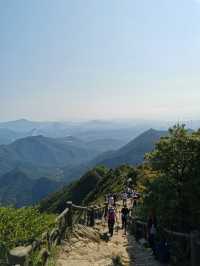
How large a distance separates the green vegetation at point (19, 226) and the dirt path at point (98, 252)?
5.80 feet

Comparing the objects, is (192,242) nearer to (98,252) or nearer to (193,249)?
(193,249)

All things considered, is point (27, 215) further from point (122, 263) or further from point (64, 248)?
point (122, 263)

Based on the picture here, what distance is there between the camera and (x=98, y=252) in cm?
1720

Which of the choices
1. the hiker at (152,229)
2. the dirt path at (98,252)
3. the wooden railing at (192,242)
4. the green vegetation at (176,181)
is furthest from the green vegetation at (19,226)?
the hiker at (152,229)

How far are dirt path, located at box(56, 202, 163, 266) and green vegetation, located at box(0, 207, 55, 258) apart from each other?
1768 mm

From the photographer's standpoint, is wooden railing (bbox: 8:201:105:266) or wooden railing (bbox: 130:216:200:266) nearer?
wooden railing (bbox: 8:201:105:266)

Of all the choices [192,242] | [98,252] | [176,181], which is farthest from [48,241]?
[176,181]

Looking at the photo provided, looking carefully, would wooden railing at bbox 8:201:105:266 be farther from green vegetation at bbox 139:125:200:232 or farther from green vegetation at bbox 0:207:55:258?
green vegetation at bbox 139:125:200:232

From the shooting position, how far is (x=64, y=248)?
16266mm

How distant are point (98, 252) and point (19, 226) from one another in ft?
18.2

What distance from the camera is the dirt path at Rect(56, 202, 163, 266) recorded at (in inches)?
609

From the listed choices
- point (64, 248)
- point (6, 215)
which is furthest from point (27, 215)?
point (64, 248)

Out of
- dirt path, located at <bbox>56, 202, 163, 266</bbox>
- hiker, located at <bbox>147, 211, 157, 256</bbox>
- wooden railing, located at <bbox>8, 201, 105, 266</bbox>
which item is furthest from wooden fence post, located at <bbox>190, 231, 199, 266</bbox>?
wooden railing, located at <bbox>8, 201, 105, 266</bbox>

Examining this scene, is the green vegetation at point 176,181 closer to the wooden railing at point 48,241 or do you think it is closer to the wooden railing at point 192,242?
the wooden railing at point 192,242
